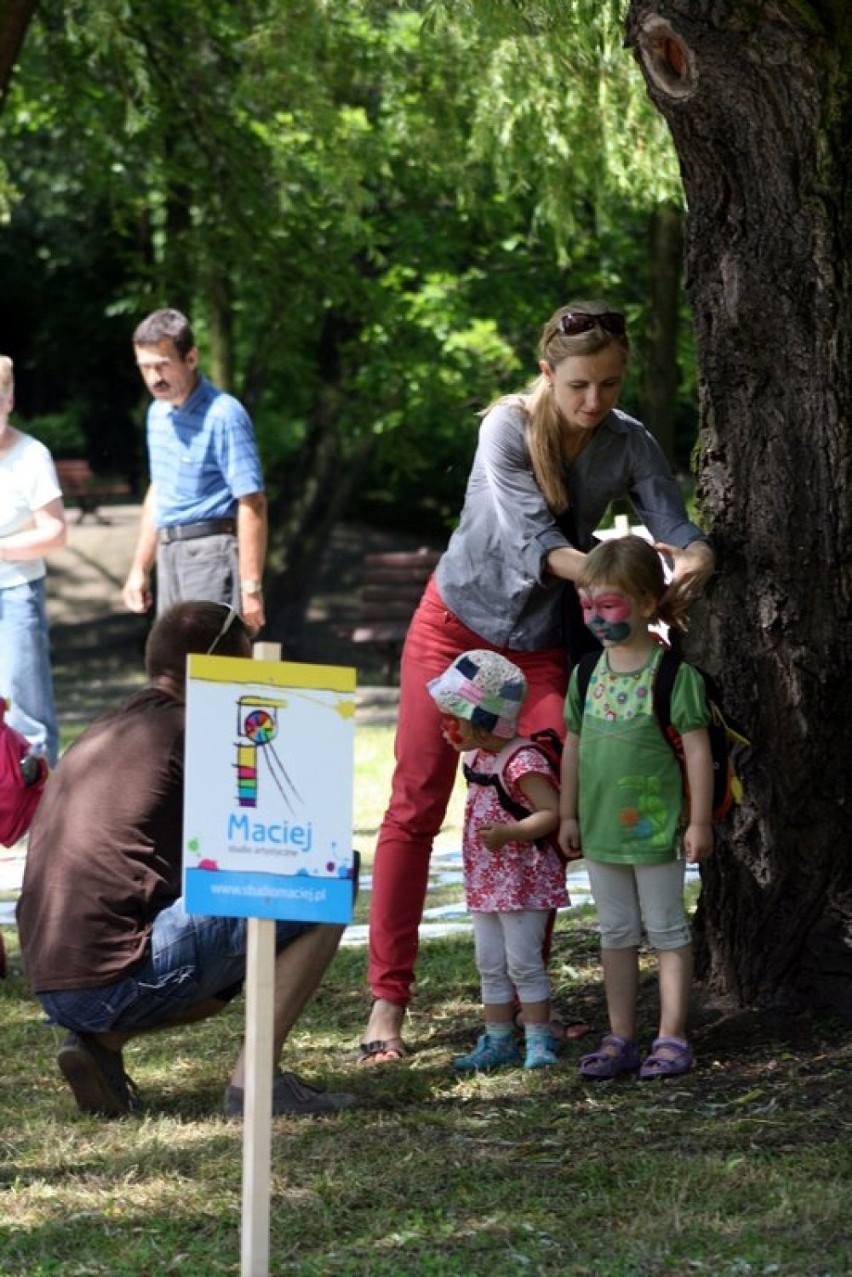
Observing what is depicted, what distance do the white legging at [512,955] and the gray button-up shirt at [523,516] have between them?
2.43ft

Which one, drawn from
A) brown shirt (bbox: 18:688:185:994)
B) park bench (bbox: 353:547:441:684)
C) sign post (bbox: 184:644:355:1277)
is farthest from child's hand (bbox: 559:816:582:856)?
park bench (bbox: 353:547:441:684)

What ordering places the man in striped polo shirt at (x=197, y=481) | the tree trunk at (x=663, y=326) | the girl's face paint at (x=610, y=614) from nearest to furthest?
1. the girl's face paint at (x=610, y=614)
2. the man in striped polo shirt at (x=197, y=481)
3. the tree trunk at (x=663, y=326)

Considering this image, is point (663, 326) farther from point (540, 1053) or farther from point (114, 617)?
point (114, 617)

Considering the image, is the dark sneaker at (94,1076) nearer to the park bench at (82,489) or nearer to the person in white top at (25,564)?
the person in white top at (25,564)

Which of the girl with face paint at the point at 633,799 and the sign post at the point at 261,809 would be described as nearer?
the sign post at the point at 261,809

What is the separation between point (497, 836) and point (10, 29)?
8.19 m

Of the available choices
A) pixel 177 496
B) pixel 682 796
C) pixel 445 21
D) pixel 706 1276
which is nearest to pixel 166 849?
pixel 682 796

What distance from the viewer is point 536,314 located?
68.6 ft

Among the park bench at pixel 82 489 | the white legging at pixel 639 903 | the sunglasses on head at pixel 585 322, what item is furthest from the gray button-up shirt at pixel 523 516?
the park bench at pixel 82 489

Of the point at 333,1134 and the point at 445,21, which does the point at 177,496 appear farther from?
the point at 333,1134

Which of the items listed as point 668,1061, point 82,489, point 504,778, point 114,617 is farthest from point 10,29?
point 82,489

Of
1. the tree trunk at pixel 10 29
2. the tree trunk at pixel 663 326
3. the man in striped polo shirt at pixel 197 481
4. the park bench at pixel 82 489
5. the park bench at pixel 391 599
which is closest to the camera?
the man in striped polo shirt at pixel 197 481

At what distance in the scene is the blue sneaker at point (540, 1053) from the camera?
18.6ft

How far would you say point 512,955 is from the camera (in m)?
5.73
